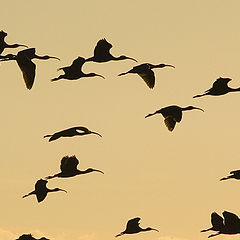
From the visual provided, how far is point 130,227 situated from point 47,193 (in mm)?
4203

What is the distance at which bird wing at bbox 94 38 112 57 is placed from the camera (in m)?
35.2

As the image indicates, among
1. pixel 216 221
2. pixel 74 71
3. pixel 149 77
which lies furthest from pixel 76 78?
pixel 216 221

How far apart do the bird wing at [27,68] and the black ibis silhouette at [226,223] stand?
30.7ft

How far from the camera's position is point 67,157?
36.7m

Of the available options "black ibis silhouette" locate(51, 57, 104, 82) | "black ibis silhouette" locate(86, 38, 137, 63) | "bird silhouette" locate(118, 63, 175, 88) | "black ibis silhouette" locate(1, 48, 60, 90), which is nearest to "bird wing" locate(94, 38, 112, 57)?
"black ibis silhouette" locate(86, 38, 137, 63)

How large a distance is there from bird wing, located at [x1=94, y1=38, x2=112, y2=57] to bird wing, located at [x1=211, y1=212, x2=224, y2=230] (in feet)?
26.7

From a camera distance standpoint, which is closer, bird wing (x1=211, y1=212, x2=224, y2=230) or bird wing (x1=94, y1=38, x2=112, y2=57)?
bird wing (x1=94, y1=38, x2=112, y2=57)

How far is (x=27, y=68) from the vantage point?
3469 cm

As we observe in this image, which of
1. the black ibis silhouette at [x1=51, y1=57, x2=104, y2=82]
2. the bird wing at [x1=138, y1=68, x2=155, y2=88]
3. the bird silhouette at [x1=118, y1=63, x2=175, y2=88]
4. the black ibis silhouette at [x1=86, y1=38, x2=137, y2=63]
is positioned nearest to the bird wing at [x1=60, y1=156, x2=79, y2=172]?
the black ibis silhouette at [x1=51, y1=57, x2=104, y2=82]

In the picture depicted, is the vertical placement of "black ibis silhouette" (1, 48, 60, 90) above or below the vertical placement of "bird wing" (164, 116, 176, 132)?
above

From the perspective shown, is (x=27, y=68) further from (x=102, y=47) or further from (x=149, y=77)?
(x=149, y=77)

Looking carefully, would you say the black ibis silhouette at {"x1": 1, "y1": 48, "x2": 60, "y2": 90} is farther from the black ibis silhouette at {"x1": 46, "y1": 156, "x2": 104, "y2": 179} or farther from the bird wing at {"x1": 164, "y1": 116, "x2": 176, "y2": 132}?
the bird wing at {"x1": 164, "y1": 116, "x2": 176, "y2": 132}

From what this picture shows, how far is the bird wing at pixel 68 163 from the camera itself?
119ft

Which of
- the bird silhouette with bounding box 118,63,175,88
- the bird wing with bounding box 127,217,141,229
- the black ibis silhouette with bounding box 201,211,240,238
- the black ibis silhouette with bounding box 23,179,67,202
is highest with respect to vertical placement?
the bird silhouette with bounding box 118,63,175,88
